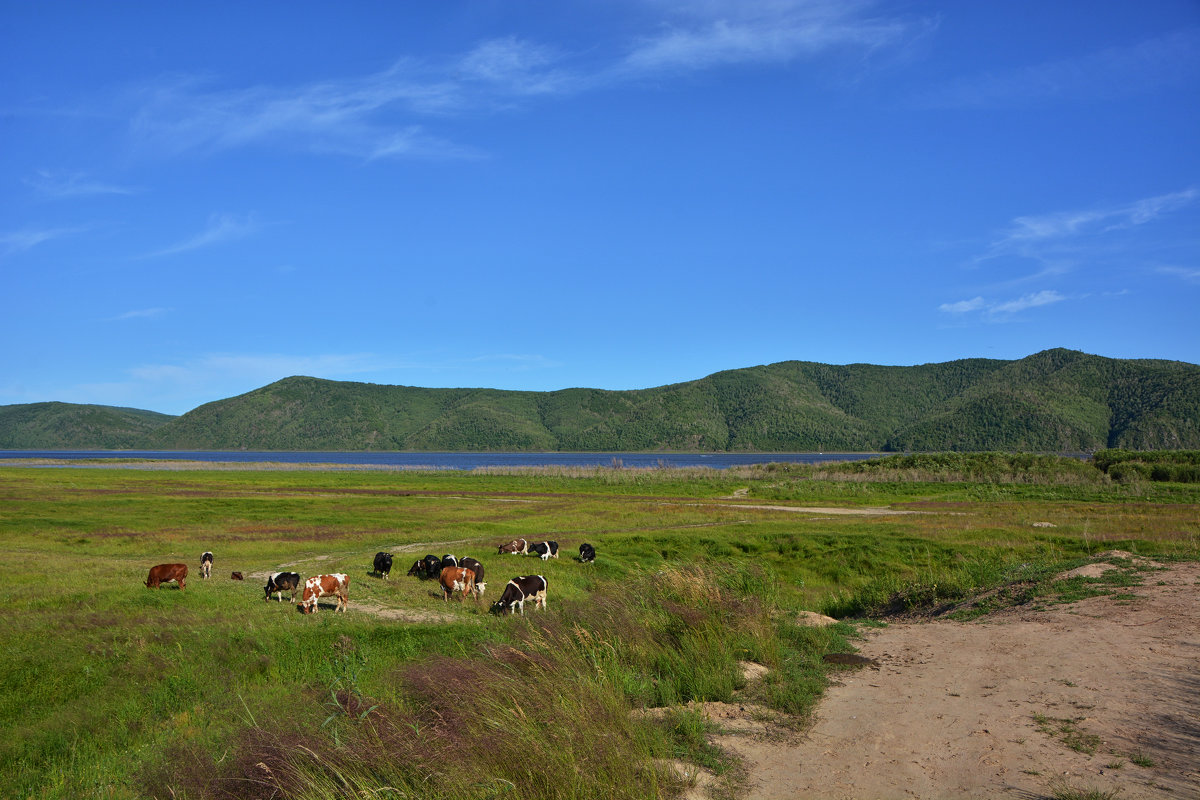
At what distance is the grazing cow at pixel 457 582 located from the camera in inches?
789

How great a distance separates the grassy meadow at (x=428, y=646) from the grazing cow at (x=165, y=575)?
463 mm

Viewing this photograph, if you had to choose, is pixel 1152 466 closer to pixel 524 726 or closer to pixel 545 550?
pixel 545 550

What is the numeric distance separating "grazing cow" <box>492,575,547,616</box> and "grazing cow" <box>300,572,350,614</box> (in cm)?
417

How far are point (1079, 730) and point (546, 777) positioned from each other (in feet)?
21.8

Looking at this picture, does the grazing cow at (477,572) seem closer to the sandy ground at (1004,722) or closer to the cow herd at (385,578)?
the cow herd at (385,578)

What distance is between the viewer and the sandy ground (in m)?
7.16

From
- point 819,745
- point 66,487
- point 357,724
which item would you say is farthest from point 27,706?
point 66,487

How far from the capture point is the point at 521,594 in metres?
18.0

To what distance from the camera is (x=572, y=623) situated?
12.0 m

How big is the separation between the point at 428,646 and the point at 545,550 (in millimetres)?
13735

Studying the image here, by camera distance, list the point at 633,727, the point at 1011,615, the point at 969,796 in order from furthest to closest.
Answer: the point at 1011,615 < the point at 633,727 < the point at 969,796

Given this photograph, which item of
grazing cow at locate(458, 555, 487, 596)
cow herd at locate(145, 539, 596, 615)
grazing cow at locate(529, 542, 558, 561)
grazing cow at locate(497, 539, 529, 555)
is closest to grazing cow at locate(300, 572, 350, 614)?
cow herd at locate(145, 539, 596, 615)

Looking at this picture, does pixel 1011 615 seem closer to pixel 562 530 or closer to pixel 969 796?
pixel 969 796

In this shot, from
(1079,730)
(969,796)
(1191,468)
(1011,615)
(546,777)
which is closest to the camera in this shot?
(546,777)
